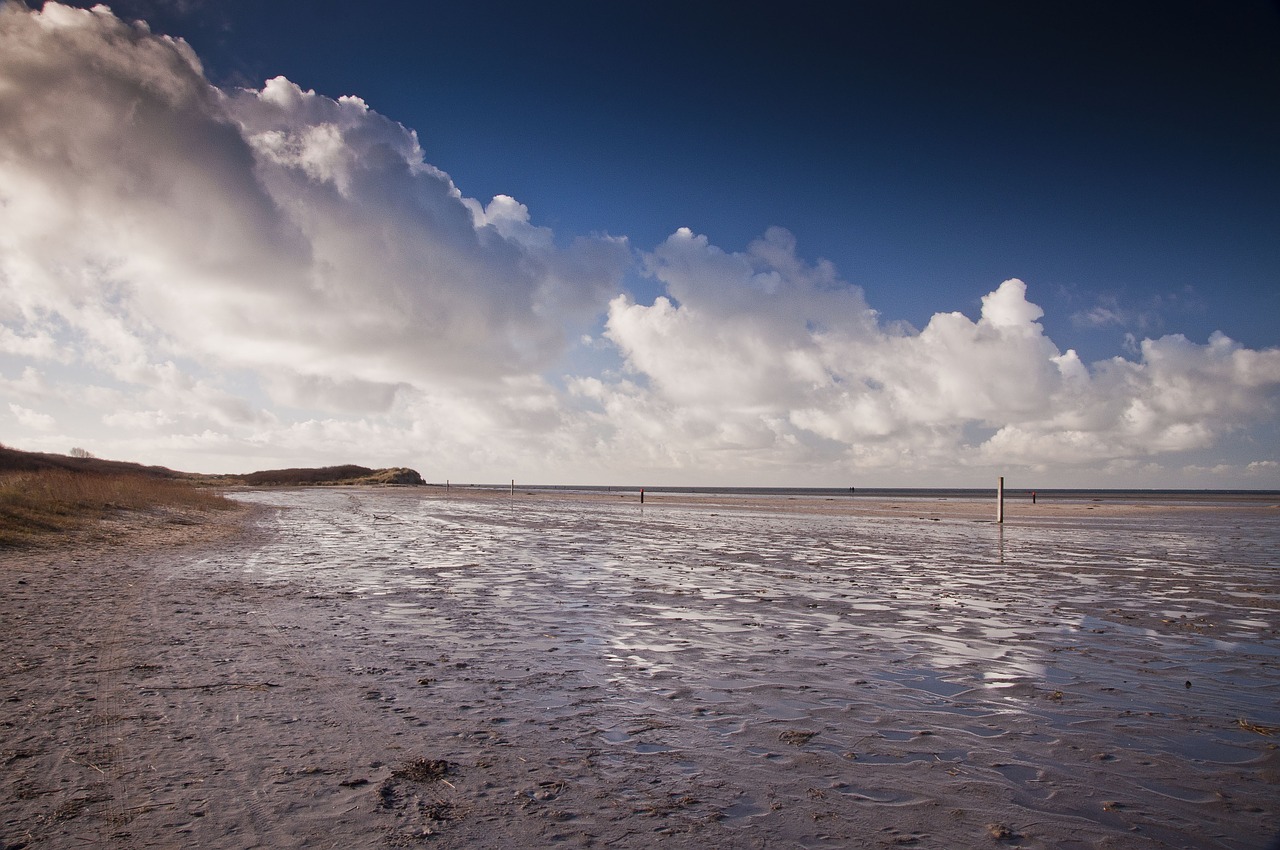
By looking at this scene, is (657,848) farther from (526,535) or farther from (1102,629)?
(526,535)

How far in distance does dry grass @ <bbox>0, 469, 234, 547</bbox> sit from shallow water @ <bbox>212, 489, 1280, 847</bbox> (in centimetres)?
745

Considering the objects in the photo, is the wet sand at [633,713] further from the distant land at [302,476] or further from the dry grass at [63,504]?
the distant land at [302,476]

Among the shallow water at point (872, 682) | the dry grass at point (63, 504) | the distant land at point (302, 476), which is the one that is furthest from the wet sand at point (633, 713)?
the distant land at point (302, 476)

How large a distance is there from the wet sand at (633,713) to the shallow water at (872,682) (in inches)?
1.3

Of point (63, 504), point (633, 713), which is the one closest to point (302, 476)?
point (63, 504)

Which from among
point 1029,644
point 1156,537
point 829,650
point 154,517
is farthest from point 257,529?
point 1156,537

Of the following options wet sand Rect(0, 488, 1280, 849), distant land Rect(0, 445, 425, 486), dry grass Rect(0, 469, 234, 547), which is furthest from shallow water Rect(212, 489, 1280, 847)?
distant land Rect(0, 445, 425, 486)

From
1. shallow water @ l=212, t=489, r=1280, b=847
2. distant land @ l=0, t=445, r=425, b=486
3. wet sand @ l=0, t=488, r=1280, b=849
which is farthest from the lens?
distant land @ l=0, t=445, r=425, b=486

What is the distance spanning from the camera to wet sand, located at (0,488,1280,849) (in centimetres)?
363

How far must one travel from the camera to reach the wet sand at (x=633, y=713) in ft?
11.9

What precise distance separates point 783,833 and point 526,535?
2132 cm

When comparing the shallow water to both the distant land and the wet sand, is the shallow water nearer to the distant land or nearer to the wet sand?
the wet sand

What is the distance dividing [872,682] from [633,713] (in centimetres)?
246

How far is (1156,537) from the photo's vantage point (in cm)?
2433
